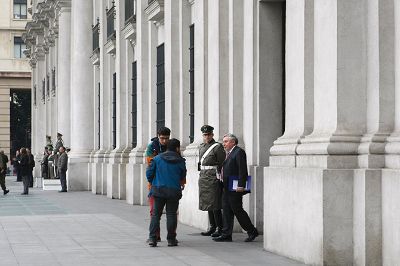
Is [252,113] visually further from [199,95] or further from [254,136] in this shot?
[199,95]

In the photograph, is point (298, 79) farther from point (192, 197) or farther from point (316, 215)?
point (192, 197)

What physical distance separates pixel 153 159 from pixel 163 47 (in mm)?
10304

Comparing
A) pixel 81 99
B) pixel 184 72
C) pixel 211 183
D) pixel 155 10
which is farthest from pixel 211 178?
pixel 81 99

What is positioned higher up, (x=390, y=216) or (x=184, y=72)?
(x=184, y=72)

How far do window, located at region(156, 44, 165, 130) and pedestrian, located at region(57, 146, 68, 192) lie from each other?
12195 millimetres

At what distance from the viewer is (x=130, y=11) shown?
29453 mm

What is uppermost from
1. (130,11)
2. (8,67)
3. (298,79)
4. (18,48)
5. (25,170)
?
(18,48)

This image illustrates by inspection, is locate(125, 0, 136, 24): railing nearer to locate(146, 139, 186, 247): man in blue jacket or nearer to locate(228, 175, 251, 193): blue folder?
locate(228, 175, 251, 193): blue folder

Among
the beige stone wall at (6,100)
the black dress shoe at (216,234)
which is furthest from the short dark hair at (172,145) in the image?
the beige stone wall at (6,100)

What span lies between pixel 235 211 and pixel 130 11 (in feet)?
49.4

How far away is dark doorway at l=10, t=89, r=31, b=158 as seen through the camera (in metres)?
84.8

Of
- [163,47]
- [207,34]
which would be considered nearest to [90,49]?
[163,47]

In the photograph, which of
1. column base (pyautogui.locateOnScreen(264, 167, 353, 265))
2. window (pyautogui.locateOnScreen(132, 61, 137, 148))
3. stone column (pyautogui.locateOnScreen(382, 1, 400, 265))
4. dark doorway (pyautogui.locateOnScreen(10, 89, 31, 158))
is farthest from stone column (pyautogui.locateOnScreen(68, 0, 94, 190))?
dark doorway (pyautogui.locateOnScreen(10, 89, 31, 158))

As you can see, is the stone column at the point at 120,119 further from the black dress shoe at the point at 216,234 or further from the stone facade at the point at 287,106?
the black dress shoe at the point at 216,234
